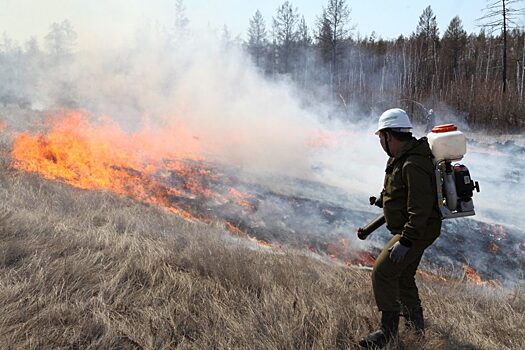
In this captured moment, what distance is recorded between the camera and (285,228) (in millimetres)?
6707

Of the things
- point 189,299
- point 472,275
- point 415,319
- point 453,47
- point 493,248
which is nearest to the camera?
point 415,319

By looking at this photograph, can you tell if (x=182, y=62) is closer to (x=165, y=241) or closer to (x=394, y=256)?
(x=165, y=241)

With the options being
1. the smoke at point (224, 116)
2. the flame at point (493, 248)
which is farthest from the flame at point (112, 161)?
the flame at point (493, 248)

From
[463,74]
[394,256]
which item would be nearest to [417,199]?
[394,256]

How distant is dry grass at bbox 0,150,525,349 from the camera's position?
8.20ft

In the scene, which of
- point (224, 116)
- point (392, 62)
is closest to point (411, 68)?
point (392, 62)

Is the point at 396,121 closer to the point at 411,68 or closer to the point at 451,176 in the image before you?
the point at 451,176

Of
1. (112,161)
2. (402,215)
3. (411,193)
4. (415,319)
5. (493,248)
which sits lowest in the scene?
(493,248)

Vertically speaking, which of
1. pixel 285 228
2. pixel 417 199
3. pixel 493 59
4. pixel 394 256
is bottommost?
pixel 285 228

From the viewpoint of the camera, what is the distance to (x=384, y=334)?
8.40ft

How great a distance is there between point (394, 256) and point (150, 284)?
199cm

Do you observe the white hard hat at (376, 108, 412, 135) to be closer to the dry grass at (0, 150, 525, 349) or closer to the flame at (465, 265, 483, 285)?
the dry grass at (0, 150, 525, 349)

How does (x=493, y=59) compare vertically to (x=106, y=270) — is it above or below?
above

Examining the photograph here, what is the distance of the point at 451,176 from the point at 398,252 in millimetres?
650
